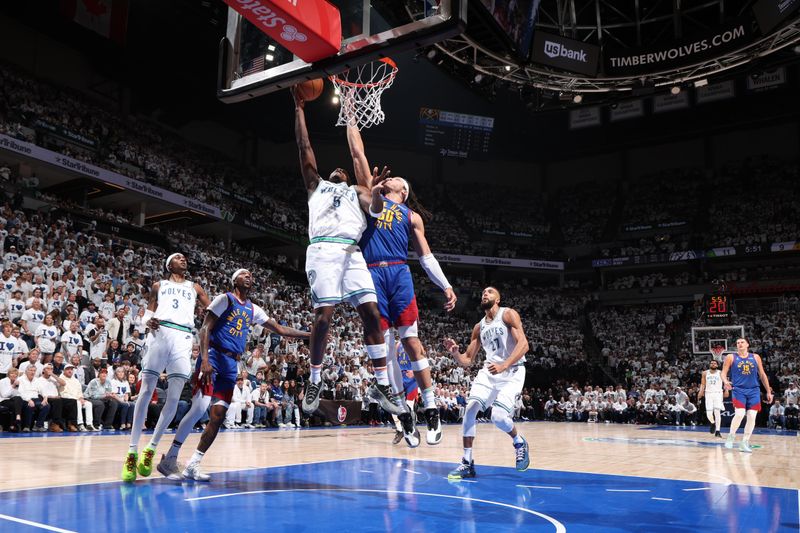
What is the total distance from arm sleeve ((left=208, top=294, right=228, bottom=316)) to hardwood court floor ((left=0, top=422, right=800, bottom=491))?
6.25 feet

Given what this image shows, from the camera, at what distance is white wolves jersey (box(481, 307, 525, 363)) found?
7375 millimetres

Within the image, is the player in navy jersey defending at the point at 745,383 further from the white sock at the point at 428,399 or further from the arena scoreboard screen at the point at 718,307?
the arena scoreboard screen at the point at 718,307

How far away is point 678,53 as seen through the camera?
16.6 metres

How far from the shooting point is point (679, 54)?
1656 cm

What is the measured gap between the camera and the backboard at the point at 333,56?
5164 millimetres

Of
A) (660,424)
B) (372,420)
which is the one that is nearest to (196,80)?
(372,420)

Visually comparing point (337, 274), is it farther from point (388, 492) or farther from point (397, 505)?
point (388, 492)

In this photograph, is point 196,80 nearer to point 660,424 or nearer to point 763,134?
point 660,424

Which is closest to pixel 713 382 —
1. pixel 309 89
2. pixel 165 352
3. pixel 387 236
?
pixel 387 236

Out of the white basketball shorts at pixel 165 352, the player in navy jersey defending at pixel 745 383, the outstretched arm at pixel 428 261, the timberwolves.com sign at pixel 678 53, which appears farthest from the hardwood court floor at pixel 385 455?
the timberwolves.com sign at pixel 678 53

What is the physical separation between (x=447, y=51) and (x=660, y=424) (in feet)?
49.5

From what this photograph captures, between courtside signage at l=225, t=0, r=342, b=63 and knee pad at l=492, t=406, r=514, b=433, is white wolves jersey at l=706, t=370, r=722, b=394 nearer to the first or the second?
knee pad at l=492, t=406, r=514, b=433

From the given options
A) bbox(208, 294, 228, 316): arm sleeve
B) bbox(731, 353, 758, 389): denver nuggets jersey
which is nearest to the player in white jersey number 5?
bbox(208, 294, 228, 316): arm sleeve

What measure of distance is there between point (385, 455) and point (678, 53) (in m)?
13.4
